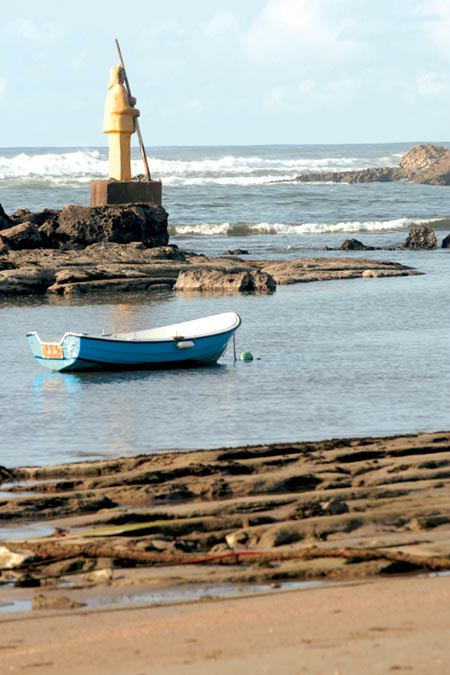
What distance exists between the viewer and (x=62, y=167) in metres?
99.5

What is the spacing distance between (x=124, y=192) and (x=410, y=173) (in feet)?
233

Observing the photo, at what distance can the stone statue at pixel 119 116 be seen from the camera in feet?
117

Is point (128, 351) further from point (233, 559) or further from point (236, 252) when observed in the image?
point (236, 252)

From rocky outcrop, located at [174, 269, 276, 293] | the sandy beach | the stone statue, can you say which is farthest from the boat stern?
the stone statue

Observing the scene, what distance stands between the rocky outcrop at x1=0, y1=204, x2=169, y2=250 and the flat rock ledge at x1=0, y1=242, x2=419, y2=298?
114cm

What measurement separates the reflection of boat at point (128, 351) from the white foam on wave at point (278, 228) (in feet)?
100

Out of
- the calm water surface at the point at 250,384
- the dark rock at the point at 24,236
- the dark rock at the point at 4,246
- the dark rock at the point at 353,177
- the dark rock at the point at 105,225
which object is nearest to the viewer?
the calm water surface at the point at 250,384

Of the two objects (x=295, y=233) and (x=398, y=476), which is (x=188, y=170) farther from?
(x=398, y=476)

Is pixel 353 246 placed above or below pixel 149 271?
below

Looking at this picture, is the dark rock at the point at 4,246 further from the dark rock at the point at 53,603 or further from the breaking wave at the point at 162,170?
the breaking wave at the point at 162,170

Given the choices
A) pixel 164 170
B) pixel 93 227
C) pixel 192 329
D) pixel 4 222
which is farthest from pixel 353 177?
pixel 192 329

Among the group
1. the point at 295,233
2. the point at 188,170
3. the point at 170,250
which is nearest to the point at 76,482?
the point at 170,250

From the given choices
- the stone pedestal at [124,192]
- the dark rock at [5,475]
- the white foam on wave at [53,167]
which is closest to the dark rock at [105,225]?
the stone pedestal at [124,192]

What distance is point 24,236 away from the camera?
34.5m
